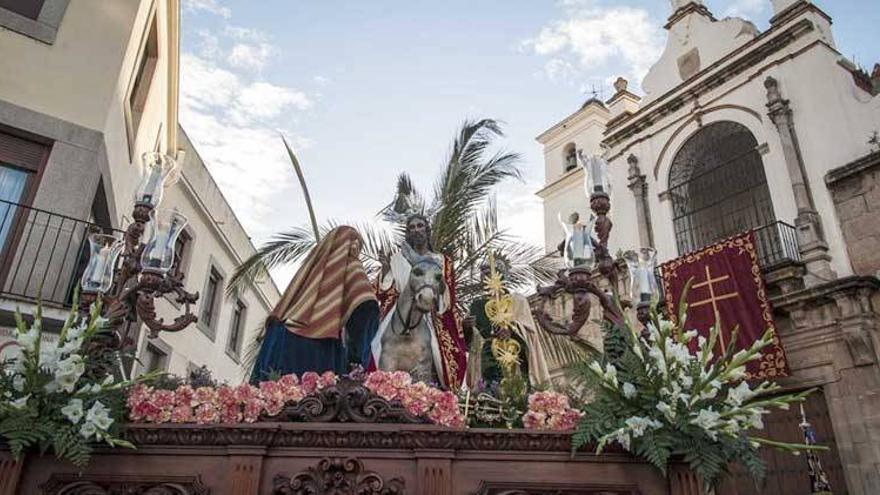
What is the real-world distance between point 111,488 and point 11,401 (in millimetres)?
707

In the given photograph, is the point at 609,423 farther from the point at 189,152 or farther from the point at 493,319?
the point at 189,152

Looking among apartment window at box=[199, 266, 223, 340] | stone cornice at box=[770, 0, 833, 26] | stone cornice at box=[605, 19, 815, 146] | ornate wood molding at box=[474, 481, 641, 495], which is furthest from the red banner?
apartment window at box=[199, 266, 223, 340]

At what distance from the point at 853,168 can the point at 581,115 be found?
9371mm

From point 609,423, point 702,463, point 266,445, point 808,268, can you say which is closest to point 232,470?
point 266,445

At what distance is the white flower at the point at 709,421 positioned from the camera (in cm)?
294

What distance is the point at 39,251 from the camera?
7184 mm

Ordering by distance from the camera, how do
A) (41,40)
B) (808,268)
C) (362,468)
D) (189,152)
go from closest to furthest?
1. (362,468)
2. (41,40)
3. (808,268)
4. (189,152)

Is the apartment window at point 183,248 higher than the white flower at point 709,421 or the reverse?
higher

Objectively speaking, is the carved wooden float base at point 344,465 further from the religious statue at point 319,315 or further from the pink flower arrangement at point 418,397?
the religious statue at point 319,315

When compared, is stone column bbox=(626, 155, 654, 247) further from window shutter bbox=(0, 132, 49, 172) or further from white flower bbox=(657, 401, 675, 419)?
window shutter bbox=(0, 132, 49, 172)

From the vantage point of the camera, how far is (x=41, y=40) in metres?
8.17

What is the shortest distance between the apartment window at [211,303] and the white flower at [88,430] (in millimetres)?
12465

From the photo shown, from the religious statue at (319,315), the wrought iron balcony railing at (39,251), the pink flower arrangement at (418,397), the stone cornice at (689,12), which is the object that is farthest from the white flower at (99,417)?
the stone cornice at (689,12)

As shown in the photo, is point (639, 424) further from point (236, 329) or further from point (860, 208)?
point (236, 329)
